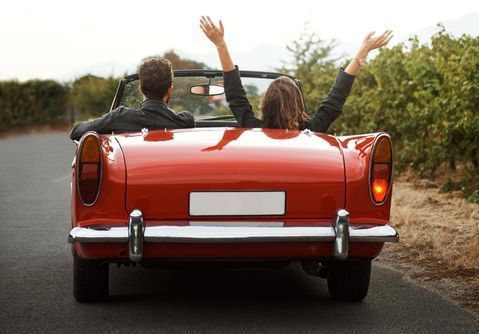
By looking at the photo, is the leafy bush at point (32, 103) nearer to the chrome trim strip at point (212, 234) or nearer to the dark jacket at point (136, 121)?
the dark jacket at point (136, 121)

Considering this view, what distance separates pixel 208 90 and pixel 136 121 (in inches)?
47.0

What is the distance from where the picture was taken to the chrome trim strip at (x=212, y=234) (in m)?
4.59

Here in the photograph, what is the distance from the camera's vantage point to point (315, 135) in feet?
17.7

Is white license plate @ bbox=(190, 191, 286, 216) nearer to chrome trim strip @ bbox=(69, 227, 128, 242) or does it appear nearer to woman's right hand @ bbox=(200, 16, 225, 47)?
chrome trim strip @ bbox=(69, 227, 128, 242)

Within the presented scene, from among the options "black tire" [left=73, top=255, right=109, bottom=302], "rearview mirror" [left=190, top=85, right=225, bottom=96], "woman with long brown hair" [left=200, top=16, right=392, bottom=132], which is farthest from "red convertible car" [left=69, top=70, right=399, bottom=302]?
"rearview mirror" [left=190, top=85, right=225, bottom=96]

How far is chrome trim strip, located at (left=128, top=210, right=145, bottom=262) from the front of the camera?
4590 mm

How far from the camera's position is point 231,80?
5.75 metres

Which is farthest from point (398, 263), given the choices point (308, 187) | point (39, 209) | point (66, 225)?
point (39, 209)

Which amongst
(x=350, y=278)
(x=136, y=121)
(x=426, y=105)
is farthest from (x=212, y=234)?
(x=426, y=105)

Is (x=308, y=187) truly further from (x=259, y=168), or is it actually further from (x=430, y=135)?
(x=430, y=135)

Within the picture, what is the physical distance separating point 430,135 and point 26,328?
8.01 m

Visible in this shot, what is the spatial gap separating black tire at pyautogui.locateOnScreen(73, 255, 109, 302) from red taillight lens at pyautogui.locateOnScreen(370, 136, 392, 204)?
1579mm

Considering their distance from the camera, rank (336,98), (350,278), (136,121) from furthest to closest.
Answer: (336,98) → (136,121) → (350,278)

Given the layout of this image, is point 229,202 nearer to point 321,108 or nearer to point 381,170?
point 381,170
